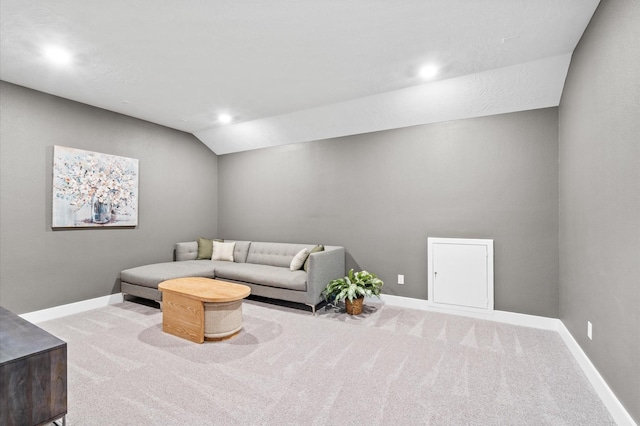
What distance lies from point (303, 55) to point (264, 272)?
9.26 ft

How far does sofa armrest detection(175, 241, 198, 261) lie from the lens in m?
5.00

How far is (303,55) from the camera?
284 cm

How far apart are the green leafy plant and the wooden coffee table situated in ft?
3.97

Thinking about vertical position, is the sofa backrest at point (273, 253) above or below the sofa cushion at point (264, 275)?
above

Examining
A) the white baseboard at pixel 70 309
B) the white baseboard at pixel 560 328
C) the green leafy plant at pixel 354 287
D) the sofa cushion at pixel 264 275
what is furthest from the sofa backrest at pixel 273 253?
the white baseboard at pixel 70 309

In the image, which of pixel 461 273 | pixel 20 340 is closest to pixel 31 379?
pixel 20 340

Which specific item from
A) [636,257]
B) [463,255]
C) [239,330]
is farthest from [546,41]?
[239,330]

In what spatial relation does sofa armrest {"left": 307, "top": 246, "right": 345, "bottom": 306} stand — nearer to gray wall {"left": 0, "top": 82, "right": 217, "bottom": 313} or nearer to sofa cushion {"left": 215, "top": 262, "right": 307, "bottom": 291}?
sofa cushion {"left": 215, "top": 262, "right": 307, "bottom": 291}

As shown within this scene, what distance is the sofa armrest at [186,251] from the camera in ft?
16.4

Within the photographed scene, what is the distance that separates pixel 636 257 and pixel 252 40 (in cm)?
307

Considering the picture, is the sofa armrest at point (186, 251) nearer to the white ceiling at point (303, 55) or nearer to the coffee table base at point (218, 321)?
the white ceiling at point (303, 55)

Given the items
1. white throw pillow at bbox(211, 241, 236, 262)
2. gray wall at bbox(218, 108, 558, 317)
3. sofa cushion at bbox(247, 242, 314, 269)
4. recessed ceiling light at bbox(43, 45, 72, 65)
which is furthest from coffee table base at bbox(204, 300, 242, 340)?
recessed ceiling light at bbox(43, 45, 72, 65)

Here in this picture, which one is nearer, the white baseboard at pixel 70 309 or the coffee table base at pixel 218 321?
the coffee table base at pixel 218 321

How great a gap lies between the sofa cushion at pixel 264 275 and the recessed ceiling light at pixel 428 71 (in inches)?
110
